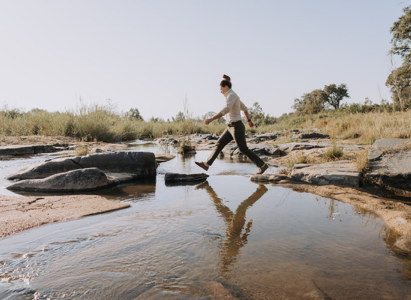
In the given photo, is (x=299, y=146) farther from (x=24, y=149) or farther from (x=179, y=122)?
(x=24, y=149)

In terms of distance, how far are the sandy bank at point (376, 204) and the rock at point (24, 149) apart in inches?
355

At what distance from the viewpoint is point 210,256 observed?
225 centimetres

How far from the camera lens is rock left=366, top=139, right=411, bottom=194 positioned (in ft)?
14.0

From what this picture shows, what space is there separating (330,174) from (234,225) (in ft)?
9.07

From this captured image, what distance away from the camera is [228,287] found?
1.79m

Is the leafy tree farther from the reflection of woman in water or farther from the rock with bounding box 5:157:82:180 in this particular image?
the reflection of woman in water

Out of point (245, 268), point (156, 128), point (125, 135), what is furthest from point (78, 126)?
point (245, 268)

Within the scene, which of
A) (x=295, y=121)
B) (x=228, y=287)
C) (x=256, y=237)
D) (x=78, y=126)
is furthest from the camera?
(x=295, y=121)

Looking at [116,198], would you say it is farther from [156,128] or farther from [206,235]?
[156,128]

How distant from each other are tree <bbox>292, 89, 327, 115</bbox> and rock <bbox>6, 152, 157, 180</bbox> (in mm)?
37718

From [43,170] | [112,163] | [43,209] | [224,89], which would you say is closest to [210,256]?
[43,209]

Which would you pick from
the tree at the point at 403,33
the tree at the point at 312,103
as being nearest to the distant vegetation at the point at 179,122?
the tree at the point at 403,33

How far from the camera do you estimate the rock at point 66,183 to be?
4.65 meters

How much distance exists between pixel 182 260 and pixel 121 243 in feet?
2.21
